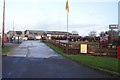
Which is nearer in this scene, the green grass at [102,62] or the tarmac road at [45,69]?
the tarmac road at [45,69]

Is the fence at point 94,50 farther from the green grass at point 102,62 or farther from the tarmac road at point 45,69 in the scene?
the tarmac road at point 45,69

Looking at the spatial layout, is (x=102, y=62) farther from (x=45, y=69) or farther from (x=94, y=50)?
(x=94, y=50)

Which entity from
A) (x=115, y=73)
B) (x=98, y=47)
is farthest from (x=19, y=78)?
(x=98, y=47)

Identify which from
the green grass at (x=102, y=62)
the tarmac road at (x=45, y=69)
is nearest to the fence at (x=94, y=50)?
the green grass at (x=102, y=62)

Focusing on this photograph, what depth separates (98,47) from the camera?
104ft

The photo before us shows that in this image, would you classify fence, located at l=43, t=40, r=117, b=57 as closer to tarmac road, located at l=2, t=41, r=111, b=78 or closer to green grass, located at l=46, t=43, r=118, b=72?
green grass, located at l=46, t=43, r=118, b=72

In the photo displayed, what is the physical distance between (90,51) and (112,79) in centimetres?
1832

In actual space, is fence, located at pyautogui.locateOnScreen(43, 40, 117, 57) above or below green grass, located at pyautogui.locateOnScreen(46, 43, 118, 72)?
above

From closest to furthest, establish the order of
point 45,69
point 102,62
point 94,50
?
point 45,69 < point 102,62 < point 94,50

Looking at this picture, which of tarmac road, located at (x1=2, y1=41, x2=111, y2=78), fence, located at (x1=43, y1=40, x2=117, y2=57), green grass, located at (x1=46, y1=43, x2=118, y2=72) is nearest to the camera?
tarmac road, located at (x1=2, y1=41, x2=111, y2=78)

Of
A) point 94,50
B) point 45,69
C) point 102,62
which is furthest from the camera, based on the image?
point 94,50

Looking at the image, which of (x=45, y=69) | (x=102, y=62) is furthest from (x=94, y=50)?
(x=45, y=69)

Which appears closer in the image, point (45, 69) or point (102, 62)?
point (45, 69)

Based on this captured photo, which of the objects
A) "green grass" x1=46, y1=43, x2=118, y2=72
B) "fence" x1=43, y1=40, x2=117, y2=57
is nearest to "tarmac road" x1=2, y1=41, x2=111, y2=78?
"green grass" x1=46, y1=43, x2=118, y2=72
